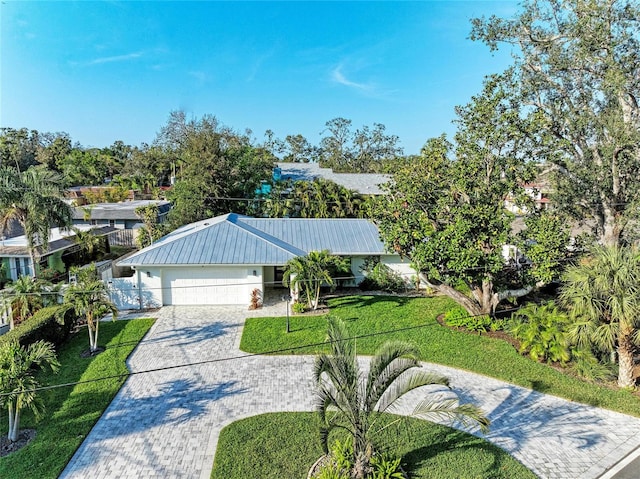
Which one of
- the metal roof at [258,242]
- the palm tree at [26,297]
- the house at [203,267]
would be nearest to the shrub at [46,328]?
the palm tree at [26,297]

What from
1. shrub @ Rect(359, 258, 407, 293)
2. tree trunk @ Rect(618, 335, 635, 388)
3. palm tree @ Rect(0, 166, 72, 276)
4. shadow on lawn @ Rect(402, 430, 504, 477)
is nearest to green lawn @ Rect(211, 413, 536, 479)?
shadow on lawn @ Rect(402, 430, 504, 477)

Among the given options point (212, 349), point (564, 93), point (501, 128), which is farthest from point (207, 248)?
point (564, 93)

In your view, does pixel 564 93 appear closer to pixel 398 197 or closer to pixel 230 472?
pixel 398 197

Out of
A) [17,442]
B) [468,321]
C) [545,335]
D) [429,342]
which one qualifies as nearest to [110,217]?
[17,442]

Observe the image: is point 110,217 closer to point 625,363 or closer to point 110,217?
point 110,217

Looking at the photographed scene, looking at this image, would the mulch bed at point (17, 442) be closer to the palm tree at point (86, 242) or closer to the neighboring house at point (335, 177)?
the palm tree at point (86, 242)
